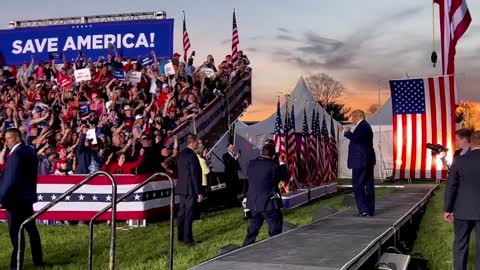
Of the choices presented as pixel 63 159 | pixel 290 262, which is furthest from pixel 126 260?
pixel 63 159

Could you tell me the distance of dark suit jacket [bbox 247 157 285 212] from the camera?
29.5ft

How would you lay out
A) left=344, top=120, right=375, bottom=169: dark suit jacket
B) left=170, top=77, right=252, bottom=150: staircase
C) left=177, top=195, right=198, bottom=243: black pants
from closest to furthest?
left=344, top=120, right=375, bottom=169: dark suit jacket
left=177, top=195, right=198, bottom=243: black pants
left=170, top=77, right=252, bottom=150: staircase

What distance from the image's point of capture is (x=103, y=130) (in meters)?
Answer: 19.1

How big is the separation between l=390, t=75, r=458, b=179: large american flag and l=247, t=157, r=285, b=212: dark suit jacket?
470 inches

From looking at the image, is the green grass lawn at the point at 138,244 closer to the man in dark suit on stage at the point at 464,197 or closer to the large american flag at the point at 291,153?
the large american flag at the point at 291,153

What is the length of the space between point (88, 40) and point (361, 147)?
19.7 metres

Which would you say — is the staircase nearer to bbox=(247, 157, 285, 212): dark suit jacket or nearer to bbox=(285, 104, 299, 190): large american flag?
bbox=(285, 104, 299, 190): large american flag

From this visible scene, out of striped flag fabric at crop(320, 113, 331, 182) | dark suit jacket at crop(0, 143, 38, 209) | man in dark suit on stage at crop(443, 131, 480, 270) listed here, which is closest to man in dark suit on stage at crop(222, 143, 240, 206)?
striped flag fabric at crop(320, 113, 331, 182)

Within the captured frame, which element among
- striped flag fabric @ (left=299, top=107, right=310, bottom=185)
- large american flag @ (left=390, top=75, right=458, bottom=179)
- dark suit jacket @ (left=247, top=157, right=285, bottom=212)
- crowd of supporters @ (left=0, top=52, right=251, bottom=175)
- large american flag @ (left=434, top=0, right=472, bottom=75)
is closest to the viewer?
dark suit jacket @ (left=247, top=157, right=285, bottom=212)

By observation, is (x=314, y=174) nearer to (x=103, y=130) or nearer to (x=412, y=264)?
(x=103, y=130)

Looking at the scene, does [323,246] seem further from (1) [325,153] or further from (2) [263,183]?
(1) [325,153]

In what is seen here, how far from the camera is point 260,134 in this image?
29.2m

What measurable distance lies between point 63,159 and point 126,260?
603cm

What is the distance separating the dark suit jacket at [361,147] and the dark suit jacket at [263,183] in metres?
1.48
